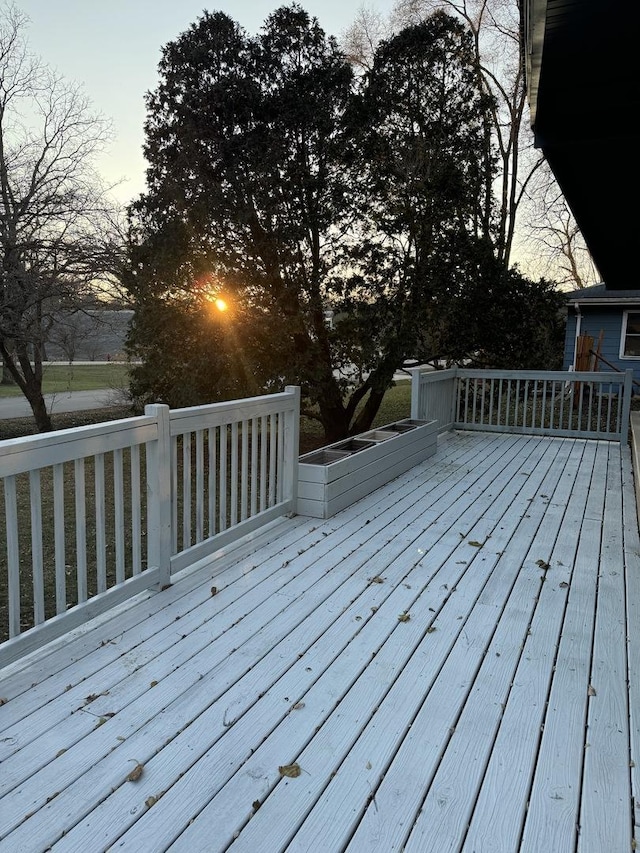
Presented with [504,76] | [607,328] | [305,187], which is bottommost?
[607,328]

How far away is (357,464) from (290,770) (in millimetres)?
3001

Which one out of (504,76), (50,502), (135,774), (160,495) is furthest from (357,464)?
(504,76)

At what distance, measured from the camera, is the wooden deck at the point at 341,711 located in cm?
156

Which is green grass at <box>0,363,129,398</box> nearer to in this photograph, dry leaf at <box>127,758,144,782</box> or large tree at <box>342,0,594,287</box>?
large tree at <box>342,0,594,287</box>

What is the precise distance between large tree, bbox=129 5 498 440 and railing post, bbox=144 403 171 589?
15.9 ft

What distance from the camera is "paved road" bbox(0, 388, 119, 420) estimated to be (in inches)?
475

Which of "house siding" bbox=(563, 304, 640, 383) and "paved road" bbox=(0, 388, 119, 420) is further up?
"house siding" bbox=(563, 304, 640, 383)

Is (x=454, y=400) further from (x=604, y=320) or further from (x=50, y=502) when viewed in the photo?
(x=604, y=320)

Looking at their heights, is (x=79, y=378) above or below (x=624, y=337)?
below

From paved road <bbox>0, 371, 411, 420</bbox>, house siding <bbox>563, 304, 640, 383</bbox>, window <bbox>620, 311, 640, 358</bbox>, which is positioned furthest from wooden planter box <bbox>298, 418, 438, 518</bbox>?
window <bbox>620, 311, 640, 358</bbox>

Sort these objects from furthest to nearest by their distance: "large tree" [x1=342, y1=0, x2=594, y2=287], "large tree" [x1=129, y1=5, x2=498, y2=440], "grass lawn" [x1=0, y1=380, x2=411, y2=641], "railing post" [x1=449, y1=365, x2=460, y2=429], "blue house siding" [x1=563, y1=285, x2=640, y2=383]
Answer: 1. "blue house siding" [x1=563, y1=285, x2=640, y2=383]
2. "large tree" [x1=342, y1=0, x2=594, y2=287]
3. "railing post" [x1=449, y1=365, x2=460, y2=429]
4. "large tree" [x1=129, y1=5, x2=498, y2=440]
5. "grass lawn" [x1=0, y1=380, x2=411, y2=641]

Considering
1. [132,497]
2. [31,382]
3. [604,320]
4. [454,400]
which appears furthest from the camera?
[604,320]

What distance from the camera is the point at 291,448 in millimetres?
4043

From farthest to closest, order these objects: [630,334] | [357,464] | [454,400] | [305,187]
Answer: [630,334] < [454,400] < [305,187] < [357,464]
